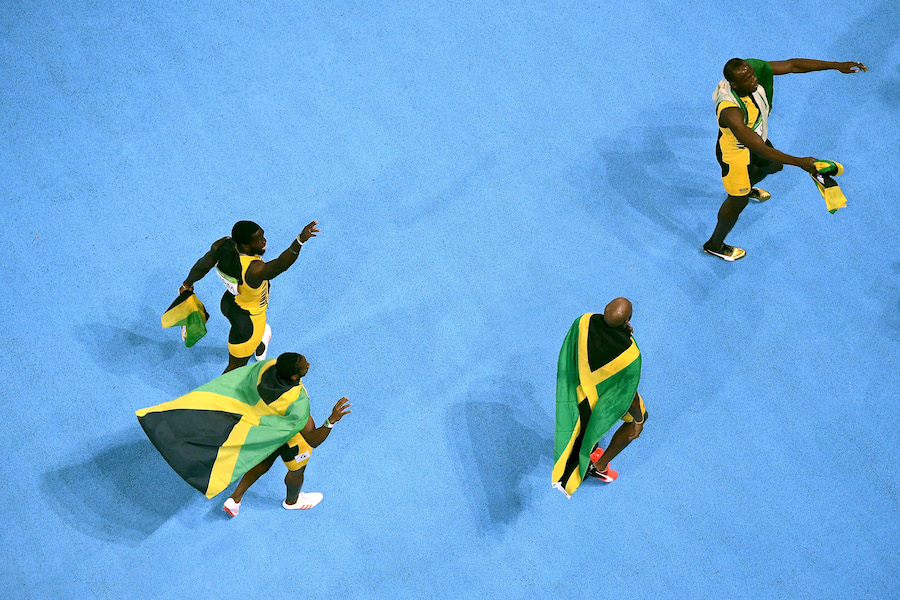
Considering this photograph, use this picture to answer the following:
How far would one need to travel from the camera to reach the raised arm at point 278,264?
4.64 m

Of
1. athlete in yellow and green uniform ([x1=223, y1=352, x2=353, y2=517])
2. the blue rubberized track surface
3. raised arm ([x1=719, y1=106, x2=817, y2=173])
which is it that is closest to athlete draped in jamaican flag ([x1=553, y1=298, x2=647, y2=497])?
the blue rubberized track surface

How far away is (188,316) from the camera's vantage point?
523cm

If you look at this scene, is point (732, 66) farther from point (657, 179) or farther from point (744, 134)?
point (657, 179)

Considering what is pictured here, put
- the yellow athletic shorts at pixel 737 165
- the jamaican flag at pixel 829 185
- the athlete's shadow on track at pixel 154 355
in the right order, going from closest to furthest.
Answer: the jamaican flag at pixel 829 185 → the athlete's shadow on track at pixel 154 355 → the yellow athletic shorts at pixel 737 165

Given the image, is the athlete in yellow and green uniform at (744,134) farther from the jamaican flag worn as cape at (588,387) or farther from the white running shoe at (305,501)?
the white running shoe at (305,501)

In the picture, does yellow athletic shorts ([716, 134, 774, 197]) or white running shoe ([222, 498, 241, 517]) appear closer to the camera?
white running shoe ([222, 498, 241, 517])

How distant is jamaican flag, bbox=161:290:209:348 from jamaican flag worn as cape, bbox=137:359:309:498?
86 centimetres

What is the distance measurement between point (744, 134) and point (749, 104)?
0.27 m

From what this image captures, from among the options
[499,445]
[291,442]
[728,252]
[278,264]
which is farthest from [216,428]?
[728,252]

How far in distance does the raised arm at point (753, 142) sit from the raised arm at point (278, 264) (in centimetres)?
290

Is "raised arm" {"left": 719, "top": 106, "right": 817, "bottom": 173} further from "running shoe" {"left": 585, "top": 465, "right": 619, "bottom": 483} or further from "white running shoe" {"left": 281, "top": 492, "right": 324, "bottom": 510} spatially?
"white running shoe" {"left": 281, "top": 492, "right": 324, "bottom": 510}

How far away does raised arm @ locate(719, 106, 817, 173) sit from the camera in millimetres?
5320

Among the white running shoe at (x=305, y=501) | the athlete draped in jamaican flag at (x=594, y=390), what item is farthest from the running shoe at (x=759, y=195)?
the white running shoe at (x=305, y=501)

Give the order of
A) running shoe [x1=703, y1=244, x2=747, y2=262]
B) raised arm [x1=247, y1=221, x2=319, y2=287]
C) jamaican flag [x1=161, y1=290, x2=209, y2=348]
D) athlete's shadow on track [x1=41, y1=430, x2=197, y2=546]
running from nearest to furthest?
raised arm [x1=247, y1=221, x2=319, y2=287], athlete's shadow on track [x1=41, y1=430, x2=197, y2=546], jamaican flag [x1=161, y1=290, x2=209, y2=348], running shoe [x1=703, y1=244, x2=747, y2=262]
